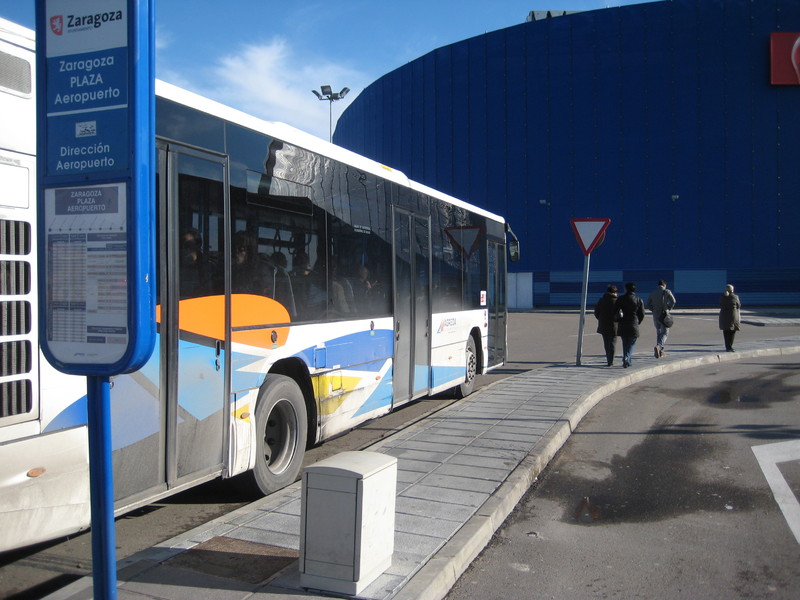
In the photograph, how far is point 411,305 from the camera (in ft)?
30.8

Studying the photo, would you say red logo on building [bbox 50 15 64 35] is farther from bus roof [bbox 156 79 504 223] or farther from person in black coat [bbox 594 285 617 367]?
person in black coat [bbox 594 285 617 367]

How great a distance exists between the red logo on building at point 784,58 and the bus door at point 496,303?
41.4 metres

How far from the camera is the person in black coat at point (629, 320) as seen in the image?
14781 mm

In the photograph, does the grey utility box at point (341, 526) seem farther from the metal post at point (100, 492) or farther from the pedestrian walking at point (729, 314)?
the pedestrian walking at point (729, 314)

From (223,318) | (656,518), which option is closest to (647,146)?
(656,518)

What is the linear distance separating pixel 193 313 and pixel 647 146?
158 ft

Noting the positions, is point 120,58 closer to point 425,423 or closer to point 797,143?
point 425,423

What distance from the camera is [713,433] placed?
30.2 feet

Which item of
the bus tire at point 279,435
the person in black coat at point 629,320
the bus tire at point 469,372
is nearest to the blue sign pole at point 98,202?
the bus tire at point 279,435

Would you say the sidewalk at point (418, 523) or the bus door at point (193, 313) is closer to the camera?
the sidewalk at point (418, 523)

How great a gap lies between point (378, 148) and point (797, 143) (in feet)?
106

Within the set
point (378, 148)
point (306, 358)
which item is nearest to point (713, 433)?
point (306, 358)

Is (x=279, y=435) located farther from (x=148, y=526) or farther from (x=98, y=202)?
(x=98, y=202)

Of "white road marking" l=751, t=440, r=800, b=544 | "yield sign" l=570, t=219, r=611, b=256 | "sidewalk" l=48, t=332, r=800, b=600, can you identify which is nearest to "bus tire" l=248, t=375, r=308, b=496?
"sidewalk" l=48, t=332, r=800, b=600
